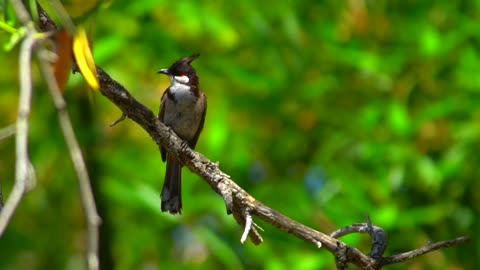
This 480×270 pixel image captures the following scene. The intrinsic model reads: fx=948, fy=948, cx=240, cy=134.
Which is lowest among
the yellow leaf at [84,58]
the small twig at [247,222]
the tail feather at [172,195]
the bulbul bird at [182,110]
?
the yellow leaf at [84,58]

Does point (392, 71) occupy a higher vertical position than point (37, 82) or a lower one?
higher

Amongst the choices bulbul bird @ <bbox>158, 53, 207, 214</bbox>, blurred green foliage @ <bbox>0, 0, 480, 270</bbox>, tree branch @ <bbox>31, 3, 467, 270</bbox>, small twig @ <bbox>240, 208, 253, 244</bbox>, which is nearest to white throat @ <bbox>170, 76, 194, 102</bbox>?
bulbul bird @ <bbox>158, 53, 207, 214</bbox>

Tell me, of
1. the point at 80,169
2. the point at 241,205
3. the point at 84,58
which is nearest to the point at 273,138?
the point at 241,205

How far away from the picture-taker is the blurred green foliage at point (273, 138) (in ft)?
15.8

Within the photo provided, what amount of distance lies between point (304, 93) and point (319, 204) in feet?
2.03

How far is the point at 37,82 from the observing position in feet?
15.5

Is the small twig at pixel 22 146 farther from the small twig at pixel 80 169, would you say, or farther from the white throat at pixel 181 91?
the white throat at pixel 181 91

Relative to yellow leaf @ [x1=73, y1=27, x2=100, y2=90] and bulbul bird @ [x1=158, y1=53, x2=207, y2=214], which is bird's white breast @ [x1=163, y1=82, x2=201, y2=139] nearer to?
bulbul bird @ [x1=158, y1=53, x2=207, y2=214]

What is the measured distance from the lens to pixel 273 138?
526 centimetres

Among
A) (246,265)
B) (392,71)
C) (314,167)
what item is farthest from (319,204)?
(392,71)

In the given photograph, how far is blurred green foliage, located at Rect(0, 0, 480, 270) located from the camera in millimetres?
4801

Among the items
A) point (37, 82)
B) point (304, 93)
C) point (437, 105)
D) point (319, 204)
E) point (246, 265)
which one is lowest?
point (37, 82)

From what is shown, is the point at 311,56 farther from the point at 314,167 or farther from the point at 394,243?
the point at 394,243

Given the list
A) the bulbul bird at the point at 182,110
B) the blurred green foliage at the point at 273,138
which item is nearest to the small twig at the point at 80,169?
the bulbul bird at the point at 182,110
